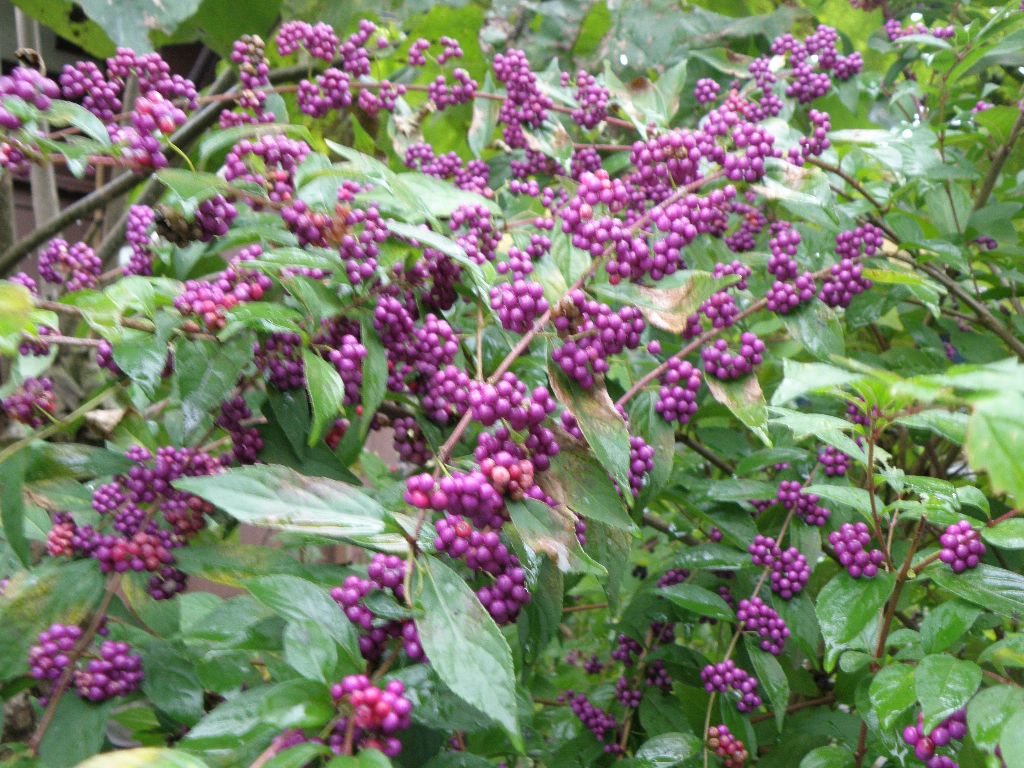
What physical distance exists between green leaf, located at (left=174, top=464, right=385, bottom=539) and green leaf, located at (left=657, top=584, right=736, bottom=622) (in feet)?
2.16

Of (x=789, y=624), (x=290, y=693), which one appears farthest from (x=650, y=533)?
(x=290, y=693)

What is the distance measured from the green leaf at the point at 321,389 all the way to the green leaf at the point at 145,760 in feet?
1.09

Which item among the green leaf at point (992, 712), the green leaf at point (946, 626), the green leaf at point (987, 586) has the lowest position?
the green leaf at point (946, 626)

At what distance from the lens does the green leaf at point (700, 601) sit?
48.6 inches

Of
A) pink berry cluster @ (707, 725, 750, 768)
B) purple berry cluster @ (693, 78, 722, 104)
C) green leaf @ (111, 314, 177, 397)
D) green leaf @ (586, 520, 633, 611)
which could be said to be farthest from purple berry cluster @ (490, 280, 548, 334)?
purple berry cluster @ (693, 78, 722, 104)

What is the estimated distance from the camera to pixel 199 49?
3186mm

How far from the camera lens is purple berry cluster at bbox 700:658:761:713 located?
125cm

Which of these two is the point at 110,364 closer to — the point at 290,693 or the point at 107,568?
the point at 107,568

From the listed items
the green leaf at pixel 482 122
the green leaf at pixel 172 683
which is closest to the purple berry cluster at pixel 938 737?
the green leaf at pixel 172 683

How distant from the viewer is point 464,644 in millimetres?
A: 667

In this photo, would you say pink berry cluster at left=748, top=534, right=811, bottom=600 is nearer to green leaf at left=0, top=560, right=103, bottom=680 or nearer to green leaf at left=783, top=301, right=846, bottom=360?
green leaf at left=783, top=301, right=846, bottom=360

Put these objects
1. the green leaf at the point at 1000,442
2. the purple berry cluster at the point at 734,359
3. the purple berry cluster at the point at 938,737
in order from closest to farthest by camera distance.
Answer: the green leaf at the point at 1000,442, the purple berry cluster at the point at 938,737, the purple berry cluster at the point at 734,359

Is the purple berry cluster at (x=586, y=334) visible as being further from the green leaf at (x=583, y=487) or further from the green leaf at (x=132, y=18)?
the green leaf at (x=132, y=18)

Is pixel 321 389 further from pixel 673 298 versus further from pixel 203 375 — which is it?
pixel 673 298
